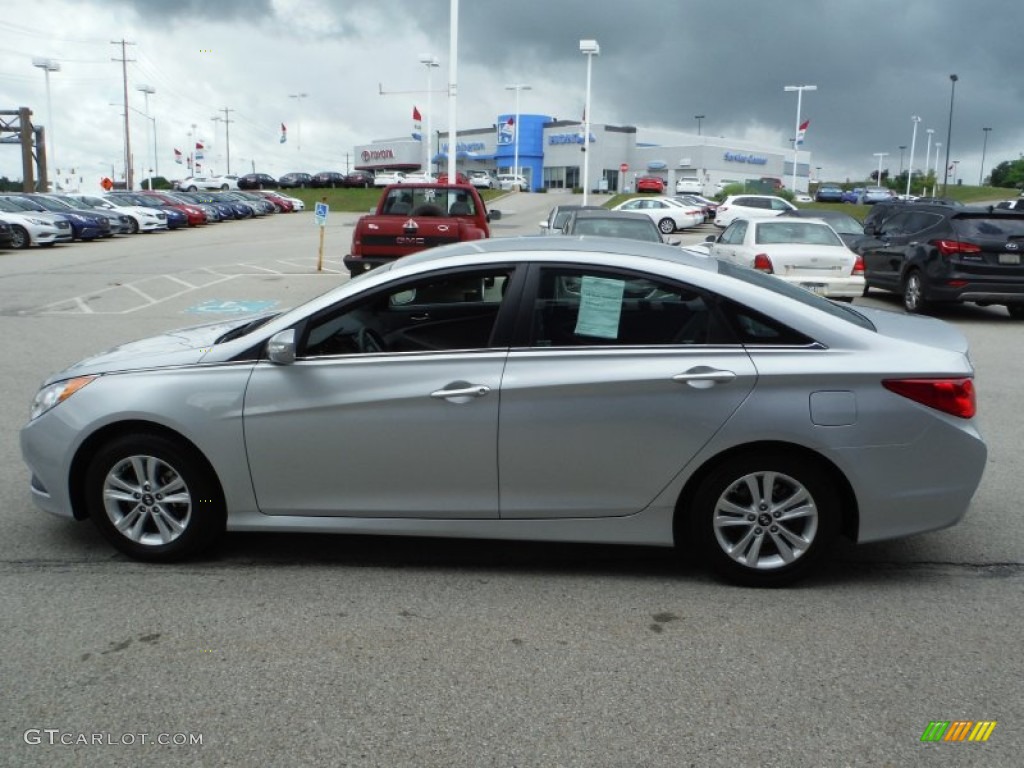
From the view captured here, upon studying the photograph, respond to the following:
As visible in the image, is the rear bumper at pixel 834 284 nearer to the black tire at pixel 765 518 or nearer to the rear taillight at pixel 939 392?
the rear taillight at pixel 939 392

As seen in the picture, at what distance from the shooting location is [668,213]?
135 ft

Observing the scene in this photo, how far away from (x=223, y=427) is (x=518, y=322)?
4.93 ft

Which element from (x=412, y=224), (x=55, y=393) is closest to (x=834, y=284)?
(x=412, y=224)

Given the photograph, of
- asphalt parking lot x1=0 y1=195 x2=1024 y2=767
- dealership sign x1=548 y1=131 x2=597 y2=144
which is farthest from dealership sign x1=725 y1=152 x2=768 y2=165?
asphalt parking lot x1=0 y1=195 x2=1024 y2=767

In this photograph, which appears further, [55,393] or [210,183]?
[210,183]

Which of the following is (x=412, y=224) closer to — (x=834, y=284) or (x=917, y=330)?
(x=834, y=284)

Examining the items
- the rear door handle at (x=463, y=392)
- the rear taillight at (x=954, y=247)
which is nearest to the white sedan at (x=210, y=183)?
the rear taillight at (x=954, y=247)

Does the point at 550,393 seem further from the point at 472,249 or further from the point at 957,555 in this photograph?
the point at 957,555

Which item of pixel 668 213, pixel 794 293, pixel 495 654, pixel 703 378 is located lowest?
pixel 495 654

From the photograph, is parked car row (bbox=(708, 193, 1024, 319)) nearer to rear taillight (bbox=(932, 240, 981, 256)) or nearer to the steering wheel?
rear taillight (bbox=(932, 240, 981, 256))

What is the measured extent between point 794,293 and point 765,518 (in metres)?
1.22

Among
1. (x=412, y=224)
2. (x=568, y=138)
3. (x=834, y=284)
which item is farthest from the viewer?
(x=568, y=138)

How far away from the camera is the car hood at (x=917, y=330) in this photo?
4871 mm

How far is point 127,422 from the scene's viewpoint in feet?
15.8
